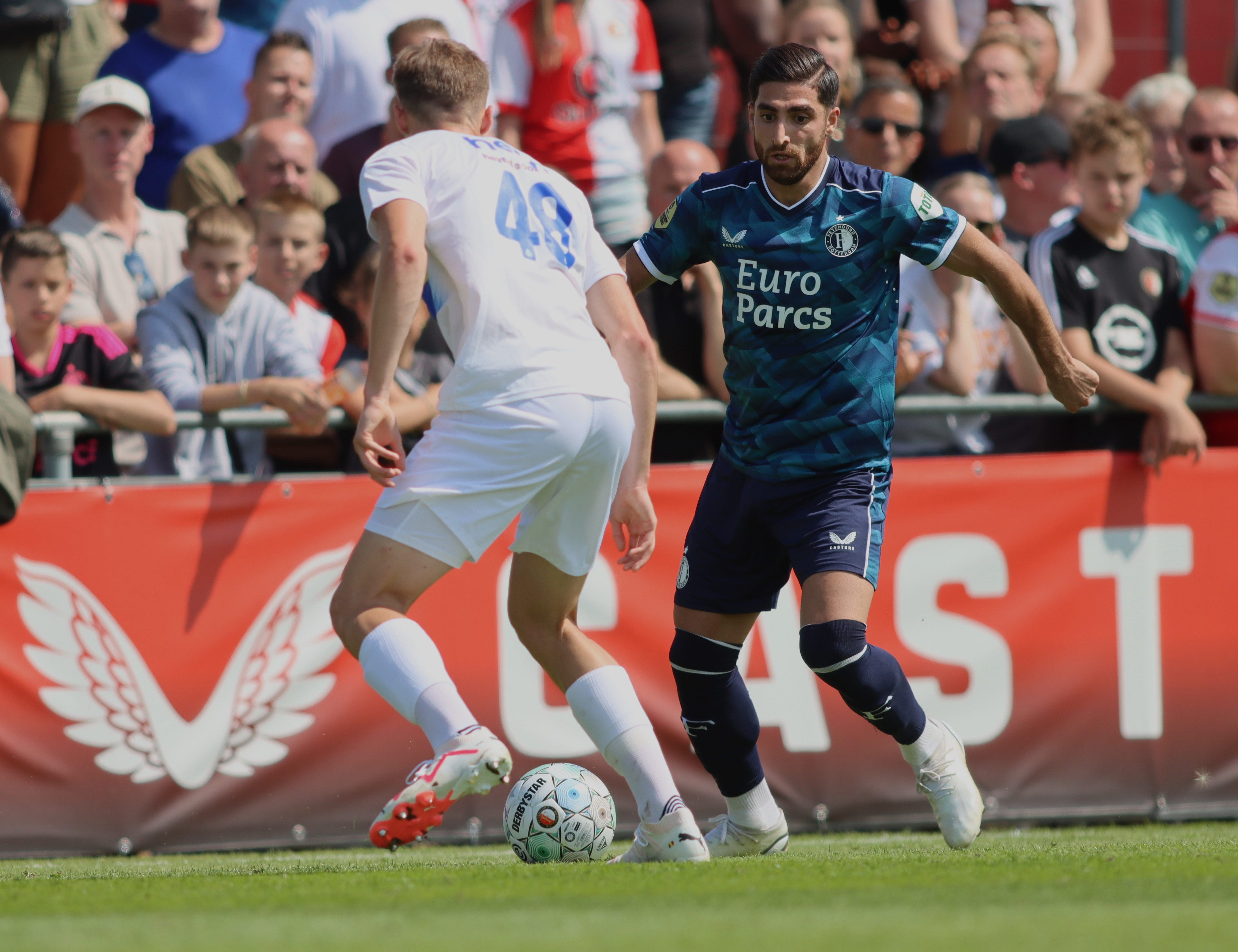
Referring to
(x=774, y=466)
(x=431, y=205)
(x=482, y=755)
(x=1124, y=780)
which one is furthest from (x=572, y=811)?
(x=1124, y=780)

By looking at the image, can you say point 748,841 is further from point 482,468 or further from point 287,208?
point 287,208

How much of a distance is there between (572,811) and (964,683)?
8.38 ft

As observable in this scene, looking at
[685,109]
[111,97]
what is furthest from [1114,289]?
[111,97]

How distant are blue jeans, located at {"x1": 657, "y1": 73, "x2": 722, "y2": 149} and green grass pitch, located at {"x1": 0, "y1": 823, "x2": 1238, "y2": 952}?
5.62 m

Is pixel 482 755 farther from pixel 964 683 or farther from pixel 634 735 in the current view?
pixel 964 683

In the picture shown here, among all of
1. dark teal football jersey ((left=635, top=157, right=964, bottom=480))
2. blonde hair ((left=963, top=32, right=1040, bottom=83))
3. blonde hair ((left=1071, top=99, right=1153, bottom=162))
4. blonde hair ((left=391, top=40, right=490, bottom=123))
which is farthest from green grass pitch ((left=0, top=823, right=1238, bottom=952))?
blonde hair ((left=963, top=32, right=1040, bottom=83))

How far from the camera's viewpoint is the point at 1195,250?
860 cm

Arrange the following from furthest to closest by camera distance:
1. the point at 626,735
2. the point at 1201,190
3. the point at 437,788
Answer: the point at 1201,190 → the point at 626,735 → the point at 437,788

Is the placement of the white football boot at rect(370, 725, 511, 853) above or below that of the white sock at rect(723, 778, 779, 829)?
above

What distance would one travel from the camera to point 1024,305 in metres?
5.08

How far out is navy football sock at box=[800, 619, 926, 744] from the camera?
4.98 meters

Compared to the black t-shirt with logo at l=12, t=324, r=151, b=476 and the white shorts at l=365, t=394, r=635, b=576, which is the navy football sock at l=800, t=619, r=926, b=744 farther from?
the black t-shirt with logo at l=12, t=324, r=151, b=476

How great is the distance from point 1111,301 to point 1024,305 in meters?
2.47

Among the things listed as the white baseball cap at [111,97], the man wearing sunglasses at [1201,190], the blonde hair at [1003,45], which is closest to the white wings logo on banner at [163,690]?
the white baseball cap at [111,97]
